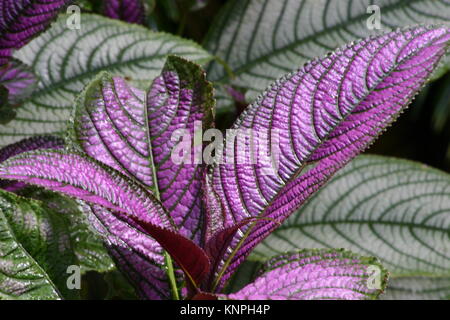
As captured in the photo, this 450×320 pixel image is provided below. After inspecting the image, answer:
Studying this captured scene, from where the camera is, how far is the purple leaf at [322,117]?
1.93 feet

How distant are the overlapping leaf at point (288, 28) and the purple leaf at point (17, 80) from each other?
399 mm

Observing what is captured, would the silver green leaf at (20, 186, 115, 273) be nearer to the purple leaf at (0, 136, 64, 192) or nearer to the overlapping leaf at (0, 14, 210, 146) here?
the purple leaf at (0, 136, 64, 192)

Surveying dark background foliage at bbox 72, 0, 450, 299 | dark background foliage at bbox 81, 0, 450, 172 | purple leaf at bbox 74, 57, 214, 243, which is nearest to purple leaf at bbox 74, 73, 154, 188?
purple leaf at bbox 74, 57, 214, 243

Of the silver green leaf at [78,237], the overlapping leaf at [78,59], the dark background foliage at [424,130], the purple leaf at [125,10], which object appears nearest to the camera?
the silver green leaf at [78,237]

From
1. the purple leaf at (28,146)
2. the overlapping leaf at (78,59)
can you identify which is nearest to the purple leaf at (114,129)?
the purple leaf at (28,146)

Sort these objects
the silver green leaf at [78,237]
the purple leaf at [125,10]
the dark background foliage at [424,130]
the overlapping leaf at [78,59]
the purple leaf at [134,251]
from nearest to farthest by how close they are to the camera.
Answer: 1. the purple leaf at [134,251]
2. the silver green leaf at [78,237]
3. the overlapping leaf at [78,59]
4. the purple leaf at [125,10]
5. the dark background foliage at [424,130]

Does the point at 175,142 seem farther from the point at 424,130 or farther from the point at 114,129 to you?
the point at 424,130

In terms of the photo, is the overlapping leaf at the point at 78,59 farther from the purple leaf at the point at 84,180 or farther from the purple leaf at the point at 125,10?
the purple leaf at the point at 84,180

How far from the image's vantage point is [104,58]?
95 cm

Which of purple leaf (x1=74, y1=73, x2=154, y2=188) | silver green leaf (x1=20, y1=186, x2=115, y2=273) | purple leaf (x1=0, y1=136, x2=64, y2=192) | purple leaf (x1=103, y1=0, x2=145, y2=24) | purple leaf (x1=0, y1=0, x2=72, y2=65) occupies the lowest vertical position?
silver green leaf (x1=20, y1=186, x2=115, y2=273)

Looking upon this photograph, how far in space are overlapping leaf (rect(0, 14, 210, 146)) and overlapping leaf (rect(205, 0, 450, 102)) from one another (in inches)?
7.8

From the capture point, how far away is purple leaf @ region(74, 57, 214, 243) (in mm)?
638

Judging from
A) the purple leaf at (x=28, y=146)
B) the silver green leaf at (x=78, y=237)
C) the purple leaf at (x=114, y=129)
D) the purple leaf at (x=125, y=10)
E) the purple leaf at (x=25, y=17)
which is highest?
the purple leaf at (x=125, y=10)

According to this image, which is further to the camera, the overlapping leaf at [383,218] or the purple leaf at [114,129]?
the overlapping leaf at [383,218]
